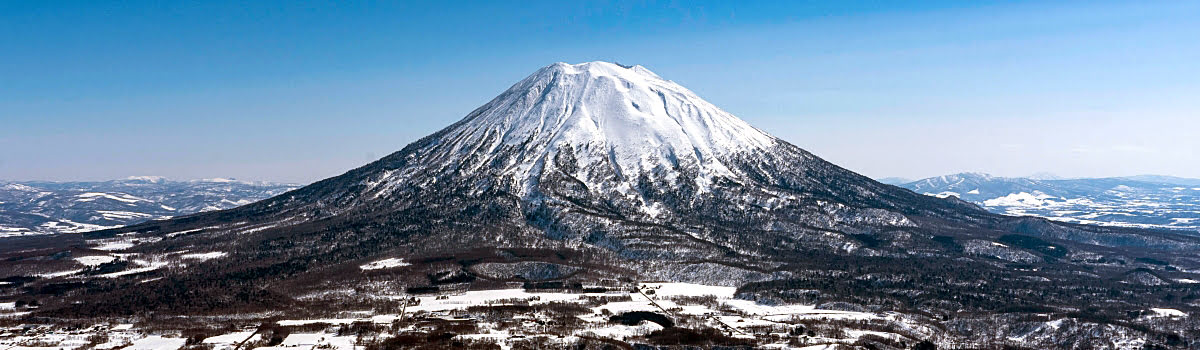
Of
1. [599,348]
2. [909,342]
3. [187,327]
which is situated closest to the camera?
[599,348]

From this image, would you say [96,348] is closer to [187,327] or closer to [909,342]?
[187,327]

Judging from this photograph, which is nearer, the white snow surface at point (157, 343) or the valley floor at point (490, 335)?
the valley floor at point (490, 335)

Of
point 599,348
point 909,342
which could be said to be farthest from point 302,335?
point 909,342

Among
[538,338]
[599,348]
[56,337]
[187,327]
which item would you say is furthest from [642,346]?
[56,337]

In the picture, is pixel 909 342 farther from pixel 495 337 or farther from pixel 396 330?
pixel 396 330

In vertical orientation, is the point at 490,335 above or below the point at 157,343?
above

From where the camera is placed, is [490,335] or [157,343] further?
[490,335]

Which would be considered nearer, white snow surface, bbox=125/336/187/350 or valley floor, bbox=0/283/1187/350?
valley floor, bbox=0/283/1187/350

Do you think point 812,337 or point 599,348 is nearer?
point 599,348

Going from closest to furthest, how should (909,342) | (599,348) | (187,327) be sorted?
1. (599,348)
2. (909,342)
3. (187,327)
